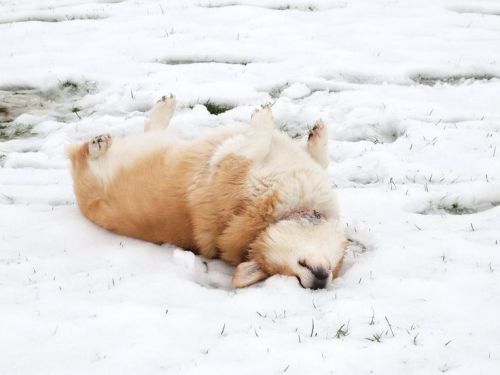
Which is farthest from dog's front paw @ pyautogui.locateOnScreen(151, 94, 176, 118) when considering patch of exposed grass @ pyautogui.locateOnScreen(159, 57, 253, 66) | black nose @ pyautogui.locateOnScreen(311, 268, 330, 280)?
black nose @ pyautogui.locateOnScreen(311, 268, 330, 280)

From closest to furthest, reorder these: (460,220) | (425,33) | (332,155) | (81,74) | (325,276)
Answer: (325,276), (460,220), (332,155), (81,74), (425,33)

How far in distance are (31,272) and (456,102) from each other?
16.3 ft

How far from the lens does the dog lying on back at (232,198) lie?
3.96 meters

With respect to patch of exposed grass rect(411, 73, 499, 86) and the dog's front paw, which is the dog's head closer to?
the dog's front paw

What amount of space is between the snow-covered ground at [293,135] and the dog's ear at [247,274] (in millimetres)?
120

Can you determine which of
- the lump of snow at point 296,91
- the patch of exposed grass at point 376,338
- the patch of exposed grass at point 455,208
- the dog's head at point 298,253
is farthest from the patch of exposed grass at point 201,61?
the patch of exposed grass at point 376,338

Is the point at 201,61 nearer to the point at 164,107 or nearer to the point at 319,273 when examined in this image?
the point at 164,107

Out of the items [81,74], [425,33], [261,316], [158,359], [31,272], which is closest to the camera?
[158,359]

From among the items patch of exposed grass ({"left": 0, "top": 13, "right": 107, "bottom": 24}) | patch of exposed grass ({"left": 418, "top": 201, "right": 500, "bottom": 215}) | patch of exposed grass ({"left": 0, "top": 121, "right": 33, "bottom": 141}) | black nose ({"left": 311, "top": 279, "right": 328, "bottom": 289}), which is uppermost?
black nose ({"left": 311, "top": 279, "right": 328, "bottom": 289})

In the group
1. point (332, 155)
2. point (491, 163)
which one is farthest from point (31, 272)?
point (491, 163)

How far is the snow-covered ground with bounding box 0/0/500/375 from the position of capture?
3.01 m

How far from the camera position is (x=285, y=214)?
4.18 meters

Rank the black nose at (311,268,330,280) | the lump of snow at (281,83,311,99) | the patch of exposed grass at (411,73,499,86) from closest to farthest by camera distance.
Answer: the black nose at (311,268,330,280) → the lump of snow at (281,83,311,99) → the patch of exposed grass at (411,73,499,86)

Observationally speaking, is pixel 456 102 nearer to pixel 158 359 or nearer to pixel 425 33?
pixel 425 33
